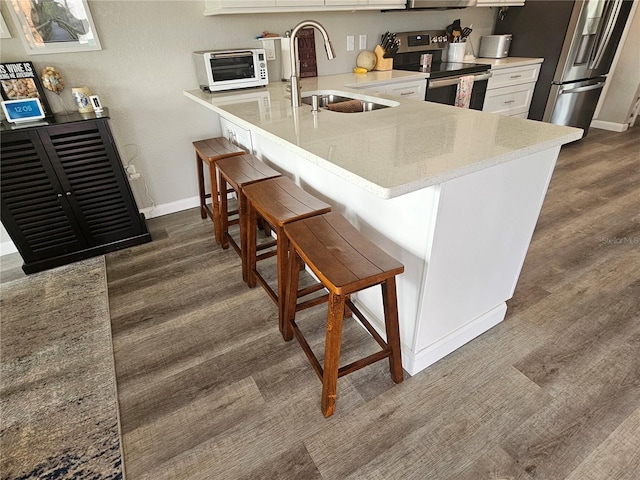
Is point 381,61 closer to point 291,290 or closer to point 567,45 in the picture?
point 567,45

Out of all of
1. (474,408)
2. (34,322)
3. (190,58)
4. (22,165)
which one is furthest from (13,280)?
(474,408)

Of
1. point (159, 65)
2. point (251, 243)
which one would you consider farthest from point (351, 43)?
point (251, 243)

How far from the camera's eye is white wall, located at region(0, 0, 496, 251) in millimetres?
2301

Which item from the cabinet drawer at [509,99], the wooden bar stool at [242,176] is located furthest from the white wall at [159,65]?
the cabinet drawer at [509,99]

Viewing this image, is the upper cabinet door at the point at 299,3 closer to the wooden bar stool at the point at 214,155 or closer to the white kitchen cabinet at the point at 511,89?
the wooden bar stool at the point at 214,155

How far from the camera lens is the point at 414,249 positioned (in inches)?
53.3

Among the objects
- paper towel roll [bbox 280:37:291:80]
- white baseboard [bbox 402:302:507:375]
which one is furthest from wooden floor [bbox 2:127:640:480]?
paper towel roll [bbox 280:37:291:80]

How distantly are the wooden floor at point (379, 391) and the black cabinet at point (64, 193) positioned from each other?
357 mm

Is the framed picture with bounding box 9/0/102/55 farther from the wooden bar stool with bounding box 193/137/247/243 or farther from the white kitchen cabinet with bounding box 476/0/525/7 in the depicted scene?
the white kitchen cabinet with bounding box 476/0/525/7

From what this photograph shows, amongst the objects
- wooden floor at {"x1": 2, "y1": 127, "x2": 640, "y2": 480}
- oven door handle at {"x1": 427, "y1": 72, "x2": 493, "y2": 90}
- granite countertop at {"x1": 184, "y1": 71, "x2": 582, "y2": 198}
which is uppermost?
granite countertop at {"x1": 184, "y1": 71, "x2": 582, "y2": 198}

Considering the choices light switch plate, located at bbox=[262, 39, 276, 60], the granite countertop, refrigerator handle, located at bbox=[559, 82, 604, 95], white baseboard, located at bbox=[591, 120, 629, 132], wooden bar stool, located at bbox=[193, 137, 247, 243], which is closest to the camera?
the granite countertop

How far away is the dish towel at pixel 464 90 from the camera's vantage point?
3236 mm

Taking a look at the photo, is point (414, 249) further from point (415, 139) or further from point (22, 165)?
point (22, 165)

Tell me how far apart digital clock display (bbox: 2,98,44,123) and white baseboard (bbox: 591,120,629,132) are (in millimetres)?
6045
